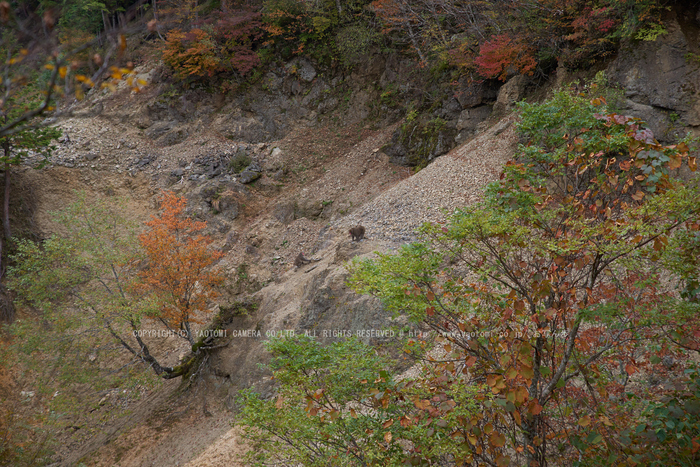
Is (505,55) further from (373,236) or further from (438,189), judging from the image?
(373,236)

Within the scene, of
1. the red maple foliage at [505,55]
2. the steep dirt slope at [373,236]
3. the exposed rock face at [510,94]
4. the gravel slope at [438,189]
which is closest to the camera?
the steep dirt slope at [373,236]

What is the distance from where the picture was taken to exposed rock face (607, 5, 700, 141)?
8695 mm

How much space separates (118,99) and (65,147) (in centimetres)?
402

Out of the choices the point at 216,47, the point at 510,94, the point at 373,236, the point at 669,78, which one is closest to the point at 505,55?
the point at 510,94

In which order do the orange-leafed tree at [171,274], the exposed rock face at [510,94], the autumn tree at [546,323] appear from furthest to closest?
the exposed rock face at [510,94]
the orange-leafed tree at [171,274]
the autumn tree at [546,323]

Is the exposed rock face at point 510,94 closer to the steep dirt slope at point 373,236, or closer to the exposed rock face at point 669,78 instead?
the steep dirt slope at point 373,236

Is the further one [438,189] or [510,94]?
[510,94]

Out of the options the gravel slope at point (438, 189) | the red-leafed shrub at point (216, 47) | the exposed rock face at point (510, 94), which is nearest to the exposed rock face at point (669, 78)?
the gravel slope at point (438, 189)

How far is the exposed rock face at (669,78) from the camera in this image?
342 inches

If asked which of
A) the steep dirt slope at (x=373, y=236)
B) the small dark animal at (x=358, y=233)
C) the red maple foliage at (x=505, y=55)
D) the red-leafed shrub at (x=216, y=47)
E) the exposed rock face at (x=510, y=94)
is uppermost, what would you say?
the red-leafed shrub at (x=216, y=47)

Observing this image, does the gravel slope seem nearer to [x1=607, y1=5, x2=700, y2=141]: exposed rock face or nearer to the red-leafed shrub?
[x1=607, y1=5, x2=700, y2=141]: exposed rock face

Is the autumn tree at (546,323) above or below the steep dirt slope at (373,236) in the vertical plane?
above

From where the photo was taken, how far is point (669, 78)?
8.97 m

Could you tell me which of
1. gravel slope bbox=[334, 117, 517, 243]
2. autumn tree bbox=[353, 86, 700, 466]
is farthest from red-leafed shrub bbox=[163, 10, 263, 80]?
autumn tree bbox=[353, 86, 700, 466]
